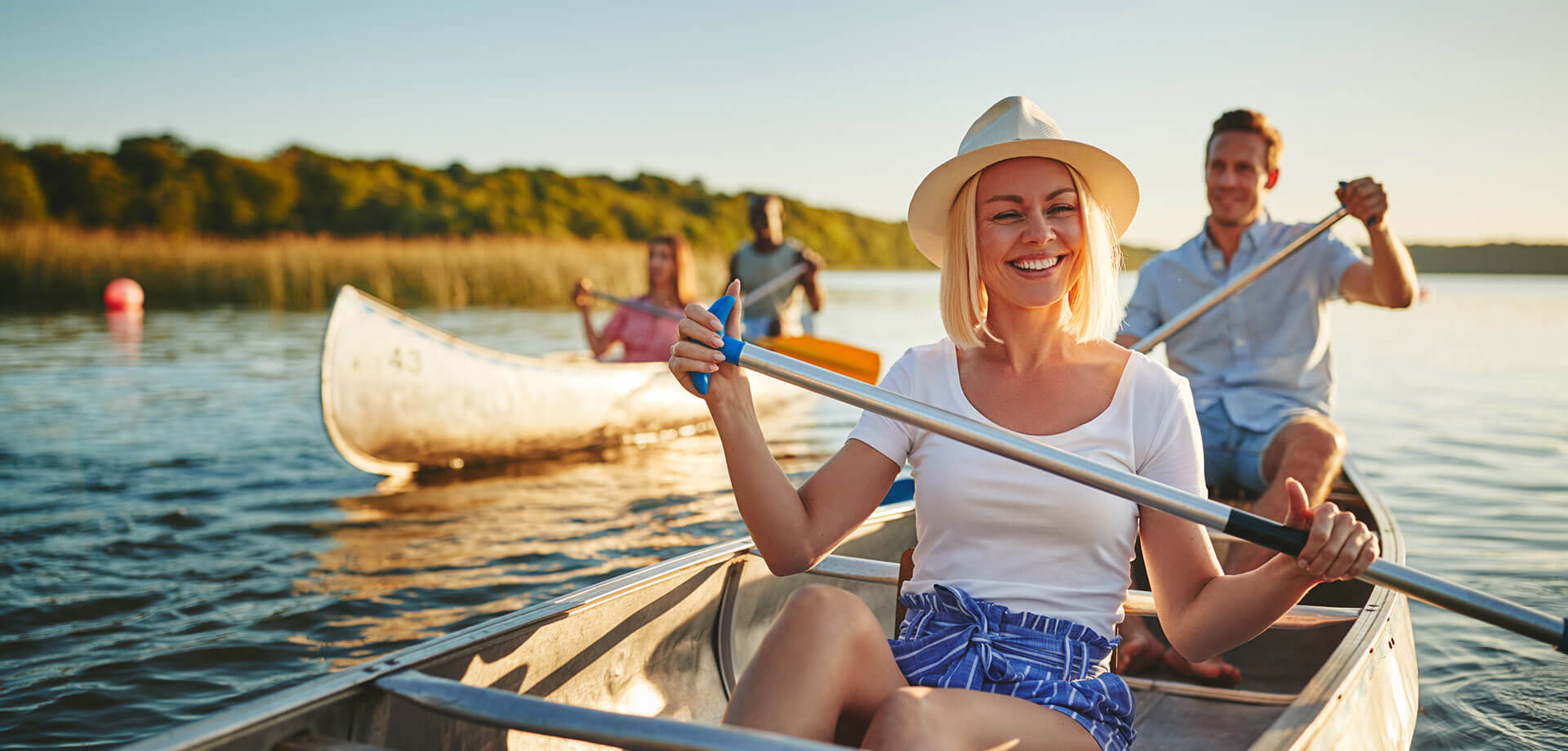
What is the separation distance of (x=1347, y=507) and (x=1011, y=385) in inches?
90.0

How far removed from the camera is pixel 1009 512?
168cm

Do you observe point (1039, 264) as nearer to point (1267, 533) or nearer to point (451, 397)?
point (1267, 533)

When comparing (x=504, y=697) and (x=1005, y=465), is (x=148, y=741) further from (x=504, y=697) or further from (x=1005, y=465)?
(x=1005, y=465)

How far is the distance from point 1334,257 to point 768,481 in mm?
2839

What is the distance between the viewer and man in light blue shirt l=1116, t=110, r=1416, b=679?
3.52 metres

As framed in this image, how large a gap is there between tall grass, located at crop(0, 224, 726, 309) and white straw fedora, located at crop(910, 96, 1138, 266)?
16459 mm

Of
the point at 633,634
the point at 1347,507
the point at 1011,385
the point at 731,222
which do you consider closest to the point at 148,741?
the point at 633,634

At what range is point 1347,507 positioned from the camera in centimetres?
353

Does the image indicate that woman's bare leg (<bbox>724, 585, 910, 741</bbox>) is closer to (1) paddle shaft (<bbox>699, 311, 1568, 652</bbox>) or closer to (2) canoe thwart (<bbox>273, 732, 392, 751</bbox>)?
(1) paddle shaft (<bbox>699, 311, 1568, 652</bbox>)

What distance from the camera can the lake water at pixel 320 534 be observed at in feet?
11.0

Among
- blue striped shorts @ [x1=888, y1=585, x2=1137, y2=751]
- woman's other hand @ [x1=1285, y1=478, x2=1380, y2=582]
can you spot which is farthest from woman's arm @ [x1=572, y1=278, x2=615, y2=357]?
woman's other hand @ [x1=1285, y1=478, x2=1380, y2=582]

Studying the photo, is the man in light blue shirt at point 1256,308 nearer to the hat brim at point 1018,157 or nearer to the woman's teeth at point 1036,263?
the hat brim at point 1018,157

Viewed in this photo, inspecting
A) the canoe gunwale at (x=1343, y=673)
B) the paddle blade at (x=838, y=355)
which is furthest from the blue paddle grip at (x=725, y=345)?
the paddle blade at (x=838, y=355)

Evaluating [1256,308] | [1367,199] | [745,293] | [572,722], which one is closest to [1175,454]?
A: [572,722]
